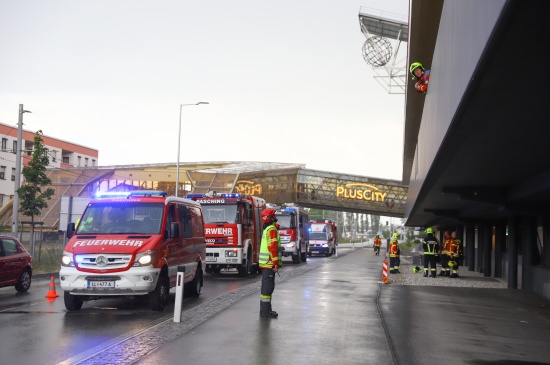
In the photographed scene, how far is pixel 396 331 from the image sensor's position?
438 inches

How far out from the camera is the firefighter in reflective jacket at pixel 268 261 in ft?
40.0

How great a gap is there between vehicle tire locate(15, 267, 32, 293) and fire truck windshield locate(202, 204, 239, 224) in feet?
24.9

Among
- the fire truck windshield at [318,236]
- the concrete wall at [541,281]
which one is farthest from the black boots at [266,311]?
the fire truck windshield at [318,236]

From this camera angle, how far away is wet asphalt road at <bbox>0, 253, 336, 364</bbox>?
342 inches

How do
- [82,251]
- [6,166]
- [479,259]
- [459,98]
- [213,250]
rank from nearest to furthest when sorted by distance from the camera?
[459,98] → [82,251] → [213,250] → [479,259] → [6,166]

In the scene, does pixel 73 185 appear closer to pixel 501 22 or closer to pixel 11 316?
pixel 11 316

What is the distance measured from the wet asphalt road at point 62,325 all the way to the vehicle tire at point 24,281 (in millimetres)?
201

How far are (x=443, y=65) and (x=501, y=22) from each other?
17.5 feet

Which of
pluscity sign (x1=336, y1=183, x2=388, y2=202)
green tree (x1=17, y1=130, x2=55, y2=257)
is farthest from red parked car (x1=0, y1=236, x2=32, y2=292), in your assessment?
pluscity sign (x1=336, y1=183, x2=388, y2=202)

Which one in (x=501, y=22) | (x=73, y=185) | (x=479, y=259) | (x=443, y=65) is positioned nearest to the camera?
(x=501, y=22)

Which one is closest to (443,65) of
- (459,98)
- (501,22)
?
(459,98)

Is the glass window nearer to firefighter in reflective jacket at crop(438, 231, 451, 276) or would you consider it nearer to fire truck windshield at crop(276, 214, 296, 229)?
firefighter in reflective jacket at crop(438, 231, 451, 276)

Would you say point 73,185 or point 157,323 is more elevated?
point 73,185

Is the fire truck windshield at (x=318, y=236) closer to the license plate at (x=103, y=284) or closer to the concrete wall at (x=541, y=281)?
the concrete wall at (x=541, y=281)
